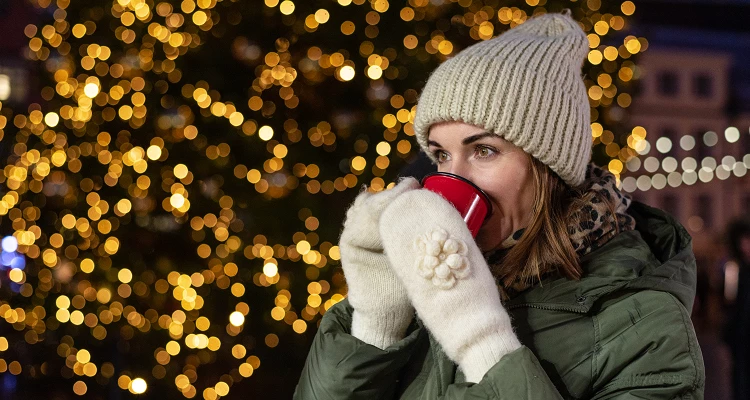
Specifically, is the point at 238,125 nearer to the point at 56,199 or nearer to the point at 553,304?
the point at 56,199

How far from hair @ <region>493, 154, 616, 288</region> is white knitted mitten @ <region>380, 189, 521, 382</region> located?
0.24 m

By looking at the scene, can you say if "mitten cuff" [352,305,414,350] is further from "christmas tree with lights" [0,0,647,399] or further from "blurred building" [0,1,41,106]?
"blurred building" [0,1,41,106]

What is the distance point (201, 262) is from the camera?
14.0 ft

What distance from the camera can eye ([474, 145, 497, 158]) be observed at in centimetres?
175

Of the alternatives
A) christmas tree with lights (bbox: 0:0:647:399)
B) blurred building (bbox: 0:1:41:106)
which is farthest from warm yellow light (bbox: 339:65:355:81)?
blurred building (bbox: 0:1:41:106)

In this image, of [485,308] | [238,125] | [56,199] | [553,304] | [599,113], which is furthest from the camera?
[599,113]

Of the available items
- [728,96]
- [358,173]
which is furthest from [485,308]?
[728,96]

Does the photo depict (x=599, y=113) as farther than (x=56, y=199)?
Yes

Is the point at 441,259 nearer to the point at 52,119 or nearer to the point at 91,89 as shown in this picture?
the point at 91,89

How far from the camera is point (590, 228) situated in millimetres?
1747

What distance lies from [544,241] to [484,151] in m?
0.25

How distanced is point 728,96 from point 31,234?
139ft

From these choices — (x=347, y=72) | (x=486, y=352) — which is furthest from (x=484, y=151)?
(x=347, y=72)

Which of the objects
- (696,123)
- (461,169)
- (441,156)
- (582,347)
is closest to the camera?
(582,347)
